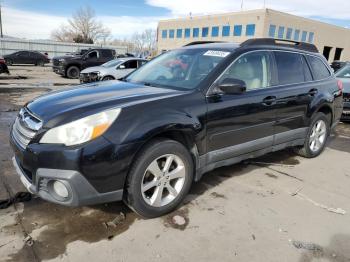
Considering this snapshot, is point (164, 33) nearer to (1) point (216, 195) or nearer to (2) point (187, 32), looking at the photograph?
(2) point (187, 32)

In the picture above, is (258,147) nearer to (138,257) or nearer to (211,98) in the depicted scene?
(211,98)

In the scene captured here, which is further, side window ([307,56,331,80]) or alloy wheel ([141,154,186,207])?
side window ([307,56,331,80])

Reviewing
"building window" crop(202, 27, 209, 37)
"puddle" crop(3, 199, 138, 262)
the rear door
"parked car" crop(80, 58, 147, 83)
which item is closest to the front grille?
"puddle" crop(3, 199, 138, 262)

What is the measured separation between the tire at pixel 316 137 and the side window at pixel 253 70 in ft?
4.76

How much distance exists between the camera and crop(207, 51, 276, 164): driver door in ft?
11.8

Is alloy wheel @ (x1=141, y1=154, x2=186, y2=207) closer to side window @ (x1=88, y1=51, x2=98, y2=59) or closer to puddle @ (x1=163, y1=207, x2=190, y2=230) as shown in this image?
puddle @ (x1=163, y1=207, x2=190, y2=230)

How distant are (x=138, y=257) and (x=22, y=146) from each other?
55.8 inches

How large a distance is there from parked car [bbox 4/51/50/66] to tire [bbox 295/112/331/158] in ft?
95.3

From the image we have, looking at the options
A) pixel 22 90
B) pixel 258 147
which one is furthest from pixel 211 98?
pixel 22 90

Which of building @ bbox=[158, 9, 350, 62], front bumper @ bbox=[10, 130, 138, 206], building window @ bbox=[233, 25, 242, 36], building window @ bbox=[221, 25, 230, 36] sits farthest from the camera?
building window @ bbox=[221, 25, 230, 36]

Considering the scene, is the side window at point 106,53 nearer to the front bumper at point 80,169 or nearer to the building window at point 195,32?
the front bumper at point 80,169

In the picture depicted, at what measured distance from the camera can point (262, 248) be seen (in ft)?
9.55

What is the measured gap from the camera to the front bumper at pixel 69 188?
2660 millimetres

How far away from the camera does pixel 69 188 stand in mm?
2684
